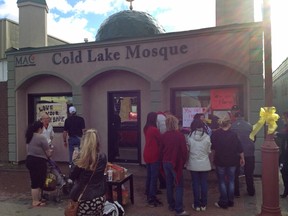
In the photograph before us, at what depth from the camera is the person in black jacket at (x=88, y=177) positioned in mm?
3570

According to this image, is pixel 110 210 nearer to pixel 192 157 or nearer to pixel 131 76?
pixel 192 157

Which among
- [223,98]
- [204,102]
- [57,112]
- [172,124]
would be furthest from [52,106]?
[172,124]

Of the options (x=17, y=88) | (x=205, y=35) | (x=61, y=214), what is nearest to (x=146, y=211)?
(x=61, y=214)

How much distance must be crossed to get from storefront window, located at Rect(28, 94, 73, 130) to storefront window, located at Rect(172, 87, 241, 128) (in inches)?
146

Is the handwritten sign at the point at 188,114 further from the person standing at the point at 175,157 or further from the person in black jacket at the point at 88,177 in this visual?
the person in black jacket at the point at 88,177

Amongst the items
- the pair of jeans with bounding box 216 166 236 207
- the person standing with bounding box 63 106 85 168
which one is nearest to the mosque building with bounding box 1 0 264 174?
the person standing with bounding box 63 106 85 168

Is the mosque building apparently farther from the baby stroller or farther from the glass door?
the baby stroller

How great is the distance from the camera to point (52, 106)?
10.2 meters

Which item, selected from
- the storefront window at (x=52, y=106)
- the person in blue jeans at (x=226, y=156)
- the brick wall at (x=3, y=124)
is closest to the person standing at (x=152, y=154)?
the person in blue jeans at (x=226, y=156)

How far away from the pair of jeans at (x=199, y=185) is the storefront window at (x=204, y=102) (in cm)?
308

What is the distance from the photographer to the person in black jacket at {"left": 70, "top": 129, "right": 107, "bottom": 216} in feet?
11.7

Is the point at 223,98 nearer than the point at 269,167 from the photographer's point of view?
No

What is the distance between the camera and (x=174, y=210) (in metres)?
5.27

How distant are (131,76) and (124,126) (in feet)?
5.21
